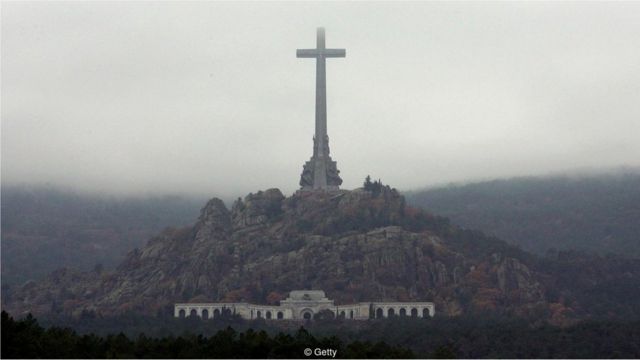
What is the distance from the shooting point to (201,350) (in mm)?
133125

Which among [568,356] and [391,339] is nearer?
[568,356]

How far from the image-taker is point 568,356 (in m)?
175

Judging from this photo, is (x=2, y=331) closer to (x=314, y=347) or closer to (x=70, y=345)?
(x=70, y=345)

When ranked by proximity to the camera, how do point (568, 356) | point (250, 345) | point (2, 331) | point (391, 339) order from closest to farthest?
point (2, 331), point (250, 345), point (568, 356), point (391, 339)

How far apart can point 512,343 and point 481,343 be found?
3519 millimetres

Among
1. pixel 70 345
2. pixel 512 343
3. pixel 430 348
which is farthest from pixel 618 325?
pixel 70 345

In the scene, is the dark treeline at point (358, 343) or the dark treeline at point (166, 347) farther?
the dark treeline at point (358, 343)

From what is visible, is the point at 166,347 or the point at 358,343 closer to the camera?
the point at 166,347

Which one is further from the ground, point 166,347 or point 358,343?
point 358,343

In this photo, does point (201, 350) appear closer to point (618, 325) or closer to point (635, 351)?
point (635, 351)

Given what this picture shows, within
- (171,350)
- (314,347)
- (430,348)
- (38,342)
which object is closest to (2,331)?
(38,342)

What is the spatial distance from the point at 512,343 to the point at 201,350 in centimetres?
6012

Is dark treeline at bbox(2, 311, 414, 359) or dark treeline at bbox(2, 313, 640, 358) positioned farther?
dark treeline at bbox(2, 313, 640, 358)

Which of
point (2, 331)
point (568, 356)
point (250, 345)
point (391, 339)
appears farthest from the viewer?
point (391, 339)
